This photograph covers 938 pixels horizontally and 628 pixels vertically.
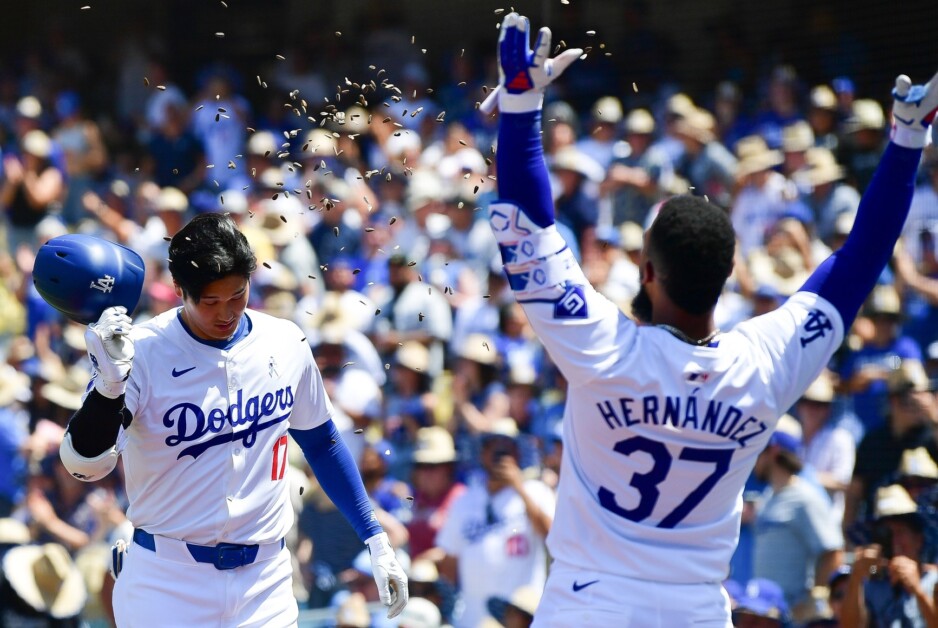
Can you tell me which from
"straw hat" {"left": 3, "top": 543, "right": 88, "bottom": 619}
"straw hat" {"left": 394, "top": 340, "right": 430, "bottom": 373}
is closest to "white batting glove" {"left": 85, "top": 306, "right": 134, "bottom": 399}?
"straw hat" {"left": 3, "top": 543, "right": 88, "bottom": 619}

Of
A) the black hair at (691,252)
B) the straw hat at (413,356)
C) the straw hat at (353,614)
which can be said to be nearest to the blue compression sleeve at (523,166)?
the black hair at (691,252)

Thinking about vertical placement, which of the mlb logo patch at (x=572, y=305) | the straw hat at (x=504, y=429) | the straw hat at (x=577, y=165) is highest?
the mlb logo patch at (x=572, y=305)

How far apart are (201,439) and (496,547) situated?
10.4 ft

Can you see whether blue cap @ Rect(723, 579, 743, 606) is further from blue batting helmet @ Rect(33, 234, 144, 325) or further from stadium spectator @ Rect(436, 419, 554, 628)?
blue batting helmet @ Rect(33, 234, 144, 325)

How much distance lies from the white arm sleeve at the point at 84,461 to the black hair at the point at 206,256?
53 centimetres

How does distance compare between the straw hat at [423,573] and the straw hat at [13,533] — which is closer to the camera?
the straw hat at [423,573]

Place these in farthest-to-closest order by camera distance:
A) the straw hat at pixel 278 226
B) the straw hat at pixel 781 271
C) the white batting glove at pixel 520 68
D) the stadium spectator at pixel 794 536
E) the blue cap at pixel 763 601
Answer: the straw hat at pixel 278 226
the straw hat at pixel 781 271
the stadium spectator at pixel 794 536
the blue cap at pixel 763 601
the white batting glove at pixel 520 68

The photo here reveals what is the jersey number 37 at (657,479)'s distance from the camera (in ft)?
10.2

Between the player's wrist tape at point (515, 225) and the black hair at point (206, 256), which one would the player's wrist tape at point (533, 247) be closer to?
the player's wrist tape at point (515, 225)

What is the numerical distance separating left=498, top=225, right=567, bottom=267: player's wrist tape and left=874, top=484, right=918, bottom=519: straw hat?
11.2 feet

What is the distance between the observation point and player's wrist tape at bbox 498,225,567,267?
3047 mm

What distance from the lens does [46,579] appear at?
7434mm

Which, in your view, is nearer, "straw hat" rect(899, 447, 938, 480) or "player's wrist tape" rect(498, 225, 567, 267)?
"player's wrist tape" rect(498, 225, 567, 267)

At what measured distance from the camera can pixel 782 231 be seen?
26.9ft
